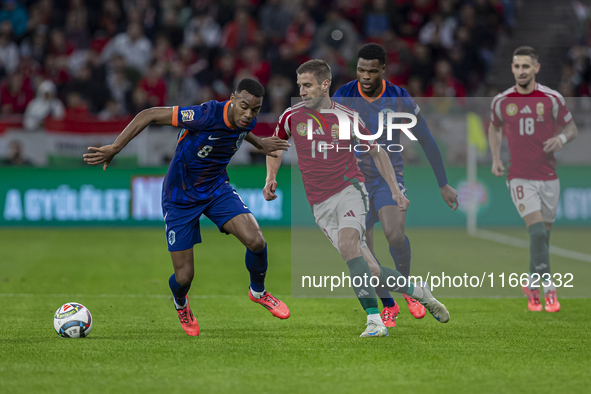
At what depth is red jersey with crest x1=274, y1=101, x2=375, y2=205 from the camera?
644cm

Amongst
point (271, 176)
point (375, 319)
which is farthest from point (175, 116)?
point (375, 319)

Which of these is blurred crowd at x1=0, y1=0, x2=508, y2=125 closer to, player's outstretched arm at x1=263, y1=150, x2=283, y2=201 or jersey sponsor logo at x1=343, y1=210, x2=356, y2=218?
player's outstretched arm at x1=263, y1=150, x2=283, y2=201

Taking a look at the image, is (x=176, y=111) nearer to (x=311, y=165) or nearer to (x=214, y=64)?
(x=311, y=165)

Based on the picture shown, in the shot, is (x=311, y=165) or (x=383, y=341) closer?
(x=383, y=341)

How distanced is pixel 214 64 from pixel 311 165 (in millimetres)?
11797

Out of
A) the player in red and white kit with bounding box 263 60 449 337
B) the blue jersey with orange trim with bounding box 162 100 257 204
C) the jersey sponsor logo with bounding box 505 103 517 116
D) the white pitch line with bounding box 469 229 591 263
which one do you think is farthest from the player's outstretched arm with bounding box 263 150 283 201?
the white pitch line with bounding box 469 229 591 263

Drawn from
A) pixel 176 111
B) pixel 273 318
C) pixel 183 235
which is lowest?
pixel 273 318

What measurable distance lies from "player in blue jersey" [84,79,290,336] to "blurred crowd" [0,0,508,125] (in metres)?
9.73

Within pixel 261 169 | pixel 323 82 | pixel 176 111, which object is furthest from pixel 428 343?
pixel 261 169

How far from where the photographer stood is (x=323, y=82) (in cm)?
633

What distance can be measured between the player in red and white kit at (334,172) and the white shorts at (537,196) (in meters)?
1.90

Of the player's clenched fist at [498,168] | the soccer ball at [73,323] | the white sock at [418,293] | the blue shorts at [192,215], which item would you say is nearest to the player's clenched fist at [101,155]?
the blue shorts at [192,215]

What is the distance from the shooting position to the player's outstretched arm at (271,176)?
6.46 m

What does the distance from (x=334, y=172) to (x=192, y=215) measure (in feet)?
3.96
